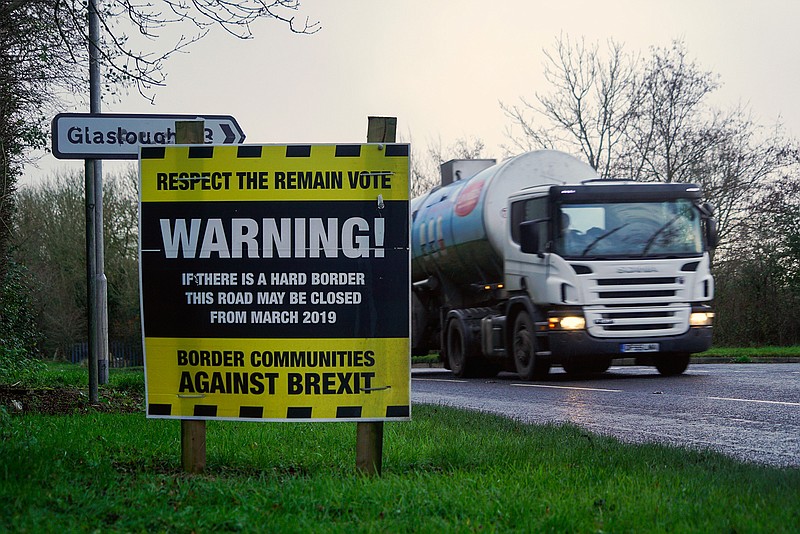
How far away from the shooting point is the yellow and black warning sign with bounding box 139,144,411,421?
5.95 meters

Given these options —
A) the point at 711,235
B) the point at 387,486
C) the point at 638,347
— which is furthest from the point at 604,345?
the point at 387,486

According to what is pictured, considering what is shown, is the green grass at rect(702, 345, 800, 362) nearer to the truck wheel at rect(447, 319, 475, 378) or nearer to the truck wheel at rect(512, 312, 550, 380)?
the truck wheel at rect(447, 319, 475, 378)

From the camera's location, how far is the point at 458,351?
65.1ft

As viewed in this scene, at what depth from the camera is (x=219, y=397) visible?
598 centimetres

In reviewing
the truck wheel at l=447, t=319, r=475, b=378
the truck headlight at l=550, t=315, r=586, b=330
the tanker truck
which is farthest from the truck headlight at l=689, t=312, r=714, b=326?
the truck wheel at l=447, t=319, r=475, b=378

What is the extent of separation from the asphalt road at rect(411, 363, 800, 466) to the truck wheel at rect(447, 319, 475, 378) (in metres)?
1.29

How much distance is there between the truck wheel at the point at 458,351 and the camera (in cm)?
1905

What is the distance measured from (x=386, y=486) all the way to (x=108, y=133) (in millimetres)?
4974

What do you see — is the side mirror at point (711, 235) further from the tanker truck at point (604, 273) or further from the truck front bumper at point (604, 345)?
the truck front bumper at point (604, 345)

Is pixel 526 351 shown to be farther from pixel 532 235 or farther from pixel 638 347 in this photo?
pixel 532 235

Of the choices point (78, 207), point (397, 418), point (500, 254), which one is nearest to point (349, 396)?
point (397, 418)

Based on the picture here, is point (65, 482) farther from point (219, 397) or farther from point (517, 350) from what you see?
point (517, 350)

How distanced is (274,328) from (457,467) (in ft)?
4.61

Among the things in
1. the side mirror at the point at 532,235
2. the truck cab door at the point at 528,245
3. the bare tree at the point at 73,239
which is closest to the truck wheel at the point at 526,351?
the truck cab door at the point at 528,245
